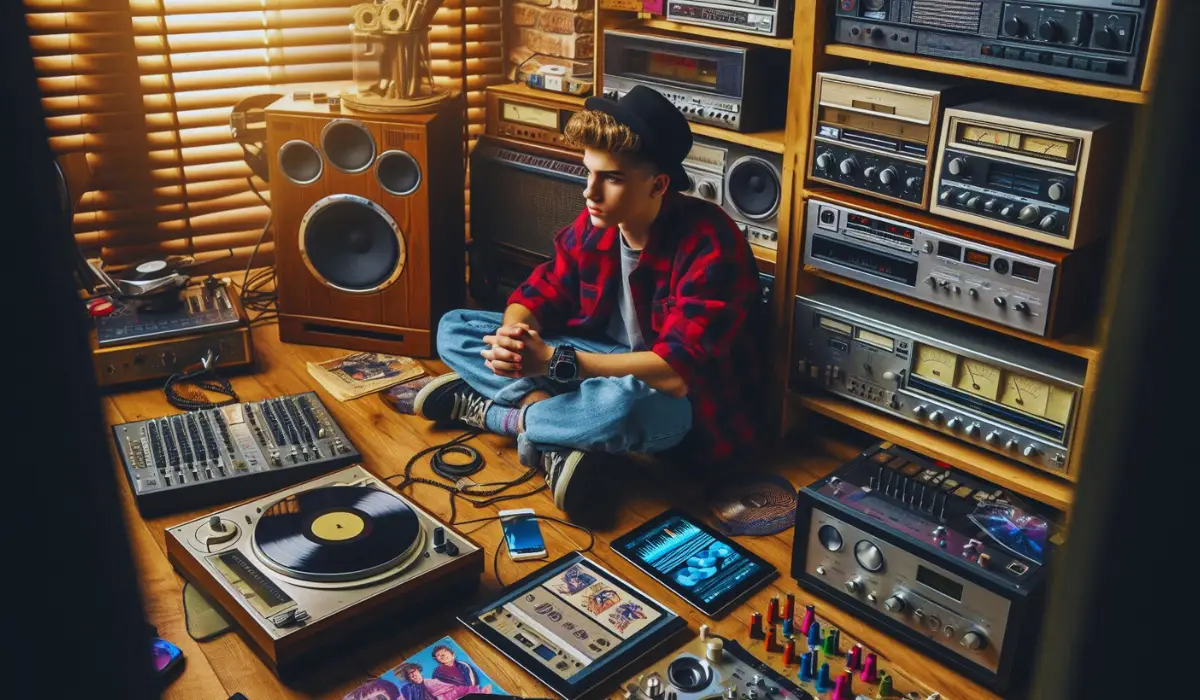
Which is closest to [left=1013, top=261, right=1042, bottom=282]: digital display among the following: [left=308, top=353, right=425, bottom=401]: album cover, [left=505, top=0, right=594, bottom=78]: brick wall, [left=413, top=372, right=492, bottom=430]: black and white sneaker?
[left=413, top=372, right=492, bottom=430]: black and white sneaker

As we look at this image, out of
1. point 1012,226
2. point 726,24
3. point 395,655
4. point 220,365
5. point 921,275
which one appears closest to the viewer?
point 395,655

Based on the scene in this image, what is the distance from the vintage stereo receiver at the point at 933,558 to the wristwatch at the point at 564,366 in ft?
1.71

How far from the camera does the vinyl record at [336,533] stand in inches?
69.1

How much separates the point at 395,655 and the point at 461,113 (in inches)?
61.4

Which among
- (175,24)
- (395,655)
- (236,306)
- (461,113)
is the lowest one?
(395,655)

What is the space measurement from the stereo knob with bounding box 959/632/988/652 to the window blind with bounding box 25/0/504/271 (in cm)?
211

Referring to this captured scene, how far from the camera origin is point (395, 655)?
1774 mm

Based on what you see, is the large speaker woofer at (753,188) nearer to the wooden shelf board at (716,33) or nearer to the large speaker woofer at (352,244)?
the wooden shelf board at (716,33)

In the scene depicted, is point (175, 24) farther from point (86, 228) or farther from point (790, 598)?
point (790, 598)

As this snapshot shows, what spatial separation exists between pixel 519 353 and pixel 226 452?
2.06ft

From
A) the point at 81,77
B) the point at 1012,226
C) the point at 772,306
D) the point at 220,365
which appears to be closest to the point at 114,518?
the point at 1012,226

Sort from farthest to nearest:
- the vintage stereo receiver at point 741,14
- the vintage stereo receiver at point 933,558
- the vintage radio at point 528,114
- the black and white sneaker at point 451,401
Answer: the vintage radio at point 528,114, the black and white sneaker at point 451,401, the vintage stereo receiver at point 741,14, the vintage stereo receiver at point 933,558

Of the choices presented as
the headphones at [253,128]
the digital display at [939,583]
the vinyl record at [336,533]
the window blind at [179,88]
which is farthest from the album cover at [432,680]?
the window blind at [179,88]

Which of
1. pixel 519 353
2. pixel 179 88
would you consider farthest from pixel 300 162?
pixel 519 353
